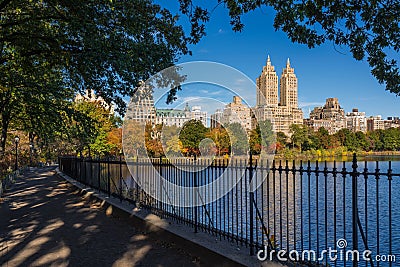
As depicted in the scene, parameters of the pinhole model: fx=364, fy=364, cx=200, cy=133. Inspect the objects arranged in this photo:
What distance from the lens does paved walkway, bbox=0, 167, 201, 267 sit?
616cm

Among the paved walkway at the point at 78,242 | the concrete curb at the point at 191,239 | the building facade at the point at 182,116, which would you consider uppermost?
the building facade at the point at 182,116

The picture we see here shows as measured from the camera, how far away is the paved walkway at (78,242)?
6.16 meters

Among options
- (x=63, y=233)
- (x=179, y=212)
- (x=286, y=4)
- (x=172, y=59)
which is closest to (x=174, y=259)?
(x=179, y=212)

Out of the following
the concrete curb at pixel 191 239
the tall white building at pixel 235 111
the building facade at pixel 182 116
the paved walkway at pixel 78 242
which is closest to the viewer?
the concrete curb at pixel 191 239

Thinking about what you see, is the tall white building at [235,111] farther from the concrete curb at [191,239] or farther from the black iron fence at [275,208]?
the concrete curb at [191,239]

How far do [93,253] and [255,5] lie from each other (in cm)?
559

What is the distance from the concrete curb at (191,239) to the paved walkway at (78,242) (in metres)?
0.15

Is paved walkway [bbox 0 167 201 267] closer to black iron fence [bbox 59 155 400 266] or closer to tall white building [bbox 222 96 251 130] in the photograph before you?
black iron fence [bbox 59 155 400 266]

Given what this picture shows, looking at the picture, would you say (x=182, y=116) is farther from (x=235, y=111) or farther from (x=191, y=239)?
(x=191, y=239)

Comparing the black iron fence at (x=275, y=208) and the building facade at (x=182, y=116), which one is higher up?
the building facade at (x=182, y=116)

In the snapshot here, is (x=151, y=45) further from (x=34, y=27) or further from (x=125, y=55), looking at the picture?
(x=34, y=27)

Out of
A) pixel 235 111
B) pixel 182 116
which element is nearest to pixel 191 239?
pixel 182 116

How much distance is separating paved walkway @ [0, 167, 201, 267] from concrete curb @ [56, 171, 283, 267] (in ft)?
0.49

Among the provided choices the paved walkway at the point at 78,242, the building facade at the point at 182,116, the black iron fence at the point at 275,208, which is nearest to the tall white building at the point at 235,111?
the building facade at the point at 182,116
